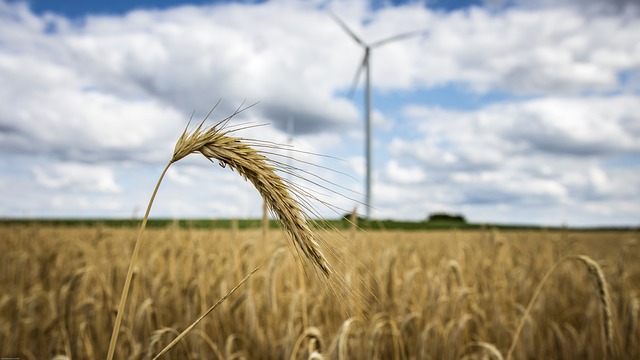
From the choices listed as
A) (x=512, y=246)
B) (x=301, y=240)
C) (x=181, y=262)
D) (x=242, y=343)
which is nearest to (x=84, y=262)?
(x=181, y=262)

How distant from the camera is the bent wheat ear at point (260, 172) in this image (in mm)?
1259

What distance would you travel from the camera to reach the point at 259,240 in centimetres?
648

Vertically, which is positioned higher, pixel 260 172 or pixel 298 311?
pixel 260 172

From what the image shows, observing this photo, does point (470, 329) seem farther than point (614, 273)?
No

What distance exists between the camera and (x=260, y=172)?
130 centimetres

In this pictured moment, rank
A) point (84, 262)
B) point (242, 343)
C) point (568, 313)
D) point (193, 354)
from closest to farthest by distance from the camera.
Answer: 1. point (193, 354)
2. point (242, 343)
3. point (568, 313)
4. point (84, 262)

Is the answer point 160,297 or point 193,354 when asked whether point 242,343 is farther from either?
point 160,297

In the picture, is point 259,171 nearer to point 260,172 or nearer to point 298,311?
point 260,172

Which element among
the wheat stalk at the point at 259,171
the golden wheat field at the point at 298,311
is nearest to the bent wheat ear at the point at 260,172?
the wheat stalk at the point at 259,171

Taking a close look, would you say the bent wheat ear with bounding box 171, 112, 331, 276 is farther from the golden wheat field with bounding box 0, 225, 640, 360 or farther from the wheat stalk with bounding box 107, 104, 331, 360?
the golden wheat field with bounding box 0, 225, 640, 360

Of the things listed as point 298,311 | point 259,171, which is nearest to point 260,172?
point 259,171

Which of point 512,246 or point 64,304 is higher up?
point 512,246

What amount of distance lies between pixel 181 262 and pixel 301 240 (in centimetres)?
544

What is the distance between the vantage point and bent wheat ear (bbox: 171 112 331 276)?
1.26m
